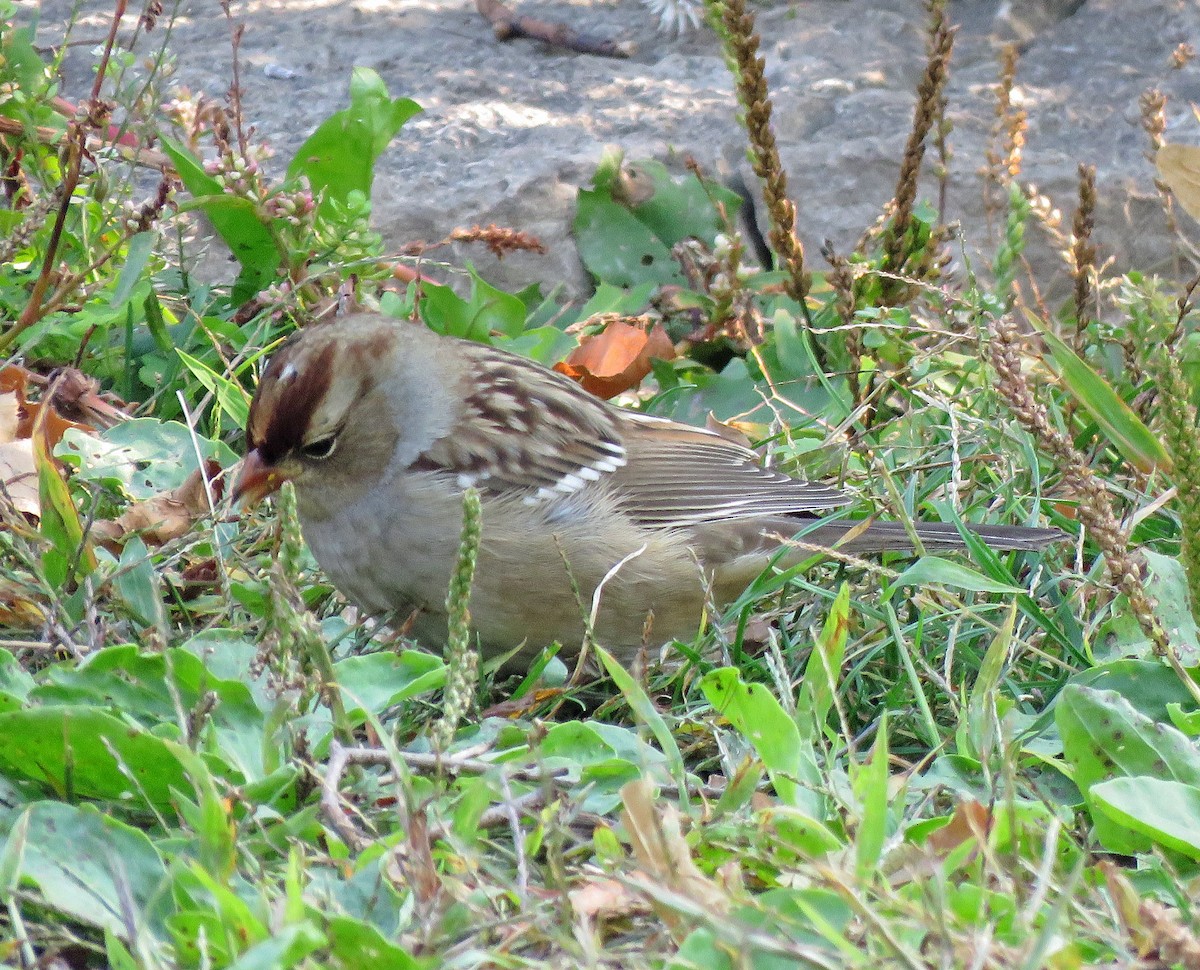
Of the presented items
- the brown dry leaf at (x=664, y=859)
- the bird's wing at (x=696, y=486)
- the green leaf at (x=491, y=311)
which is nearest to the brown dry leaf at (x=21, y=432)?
the green leaf at (x=491, y=311)

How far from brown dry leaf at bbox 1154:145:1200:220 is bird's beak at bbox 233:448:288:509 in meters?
1.76

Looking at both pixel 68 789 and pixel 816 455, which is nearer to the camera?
pixel 68 789

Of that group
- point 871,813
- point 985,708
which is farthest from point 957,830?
point 985,708

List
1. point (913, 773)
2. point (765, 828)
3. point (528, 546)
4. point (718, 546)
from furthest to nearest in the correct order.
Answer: point (718, 546) < point (528, 546) < point (913, 773) < point (765, 828)

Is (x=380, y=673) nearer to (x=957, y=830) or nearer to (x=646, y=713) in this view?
(x=646, y=713)

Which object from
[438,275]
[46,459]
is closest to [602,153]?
[438,275]

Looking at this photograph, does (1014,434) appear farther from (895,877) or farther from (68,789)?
(68,789)

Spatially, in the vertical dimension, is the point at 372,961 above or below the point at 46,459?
below

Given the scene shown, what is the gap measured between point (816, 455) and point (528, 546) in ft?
3.09

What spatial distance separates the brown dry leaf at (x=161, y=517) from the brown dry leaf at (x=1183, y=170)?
192 cm

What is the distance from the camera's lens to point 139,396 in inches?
136

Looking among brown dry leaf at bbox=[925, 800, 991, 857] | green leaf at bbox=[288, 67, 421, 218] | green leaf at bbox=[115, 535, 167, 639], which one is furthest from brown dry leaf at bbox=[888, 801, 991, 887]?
green leaf at bbox=[288, 67, 421, 218]

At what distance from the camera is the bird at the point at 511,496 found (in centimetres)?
269

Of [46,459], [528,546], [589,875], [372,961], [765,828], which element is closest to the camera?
[372,961]
